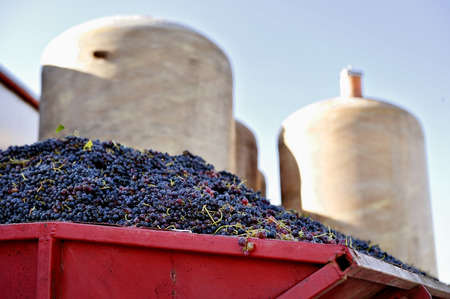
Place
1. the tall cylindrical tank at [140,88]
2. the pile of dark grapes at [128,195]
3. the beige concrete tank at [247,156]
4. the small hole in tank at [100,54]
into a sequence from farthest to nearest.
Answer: the beige concrete tank at [247,156], the small hole in tank at [100,54], the tall cylindrical tank at [140,88], the pile of dark grapes at [128,195]

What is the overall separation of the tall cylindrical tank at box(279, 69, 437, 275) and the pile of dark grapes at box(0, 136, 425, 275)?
3765 millimetres

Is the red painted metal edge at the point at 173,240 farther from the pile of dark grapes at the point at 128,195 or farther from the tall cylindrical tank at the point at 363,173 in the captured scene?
the tall cylindrical tank at the point at 363,173

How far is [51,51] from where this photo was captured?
721 cm

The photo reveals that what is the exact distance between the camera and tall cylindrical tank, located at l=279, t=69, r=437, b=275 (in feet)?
23.9

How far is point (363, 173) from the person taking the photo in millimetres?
7453

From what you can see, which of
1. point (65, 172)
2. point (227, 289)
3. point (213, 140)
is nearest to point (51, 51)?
point (213, 140)

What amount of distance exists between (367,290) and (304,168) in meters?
5.31

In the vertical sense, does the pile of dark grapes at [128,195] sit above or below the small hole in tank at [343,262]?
above

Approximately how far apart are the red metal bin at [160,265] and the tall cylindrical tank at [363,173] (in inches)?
198

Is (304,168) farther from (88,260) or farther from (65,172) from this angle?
(88,260)

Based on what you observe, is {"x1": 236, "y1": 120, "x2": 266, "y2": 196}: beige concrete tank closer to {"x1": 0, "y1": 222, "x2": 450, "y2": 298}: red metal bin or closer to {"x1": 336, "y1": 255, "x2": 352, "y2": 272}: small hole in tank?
{"x1": 0, "y1": 222, "x2": 450, "y2": 298}: red metal bin

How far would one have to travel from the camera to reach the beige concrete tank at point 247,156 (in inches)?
319

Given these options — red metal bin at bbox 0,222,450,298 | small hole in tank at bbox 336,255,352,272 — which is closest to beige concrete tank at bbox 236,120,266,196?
red metal bin at bbox 0,222,450,298

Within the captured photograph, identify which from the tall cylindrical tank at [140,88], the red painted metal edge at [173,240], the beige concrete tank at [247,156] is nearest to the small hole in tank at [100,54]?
the tall cylindrical tank at [140,88]
